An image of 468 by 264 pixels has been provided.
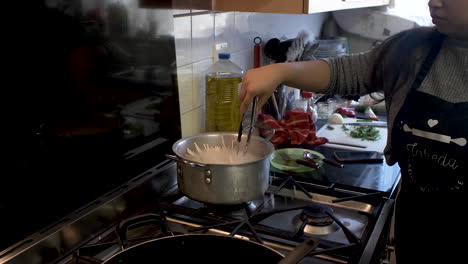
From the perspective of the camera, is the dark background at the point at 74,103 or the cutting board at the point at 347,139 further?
the cutting board at the point at 347,139

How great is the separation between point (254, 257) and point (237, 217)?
30 centimetres

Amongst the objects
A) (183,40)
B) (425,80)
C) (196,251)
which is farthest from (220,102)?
(196,251)

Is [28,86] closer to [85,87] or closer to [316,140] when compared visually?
[85,87]

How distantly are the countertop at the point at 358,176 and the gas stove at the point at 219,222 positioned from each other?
39 millimetres

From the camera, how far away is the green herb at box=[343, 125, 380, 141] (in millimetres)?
1554

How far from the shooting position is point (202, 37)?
1.30 meters

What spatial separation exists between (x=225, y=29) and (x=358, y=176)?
2.04 ft

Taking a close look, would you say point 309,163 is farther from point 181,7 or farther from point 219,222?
point 181,7

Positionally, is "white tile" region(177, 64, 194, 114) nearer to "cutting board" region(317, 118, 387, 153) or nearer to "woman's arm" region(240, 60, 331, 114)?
"woman's arm" region(240, 60, 331, 114)

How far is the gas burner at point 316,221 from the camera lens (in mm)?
942

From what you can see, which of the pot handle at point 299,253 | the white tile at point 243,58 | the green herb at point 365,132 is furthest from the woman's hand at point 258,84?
the green herb at point 365,132

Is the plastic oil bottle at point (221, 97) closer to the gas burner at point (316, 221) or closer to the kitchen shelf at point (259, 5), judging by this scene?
the kitchen shelf at point (259, 5)

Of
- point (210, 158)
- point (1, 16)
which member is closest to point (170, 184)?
point (210, 158)

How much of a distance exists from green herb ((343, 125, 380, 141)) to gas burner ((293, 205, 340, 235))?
2.05 ft
